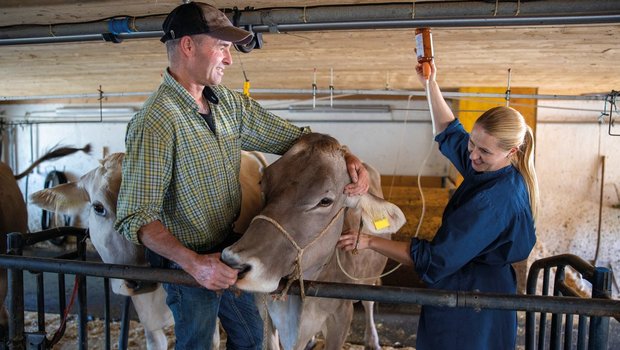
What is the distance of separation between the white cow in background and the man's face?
1.14 m

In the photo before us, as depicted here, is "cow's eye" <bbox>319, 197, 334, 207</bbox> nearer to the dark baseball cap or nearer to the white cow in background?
the dark baseball cap

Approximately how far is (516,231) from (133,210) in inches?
62.9

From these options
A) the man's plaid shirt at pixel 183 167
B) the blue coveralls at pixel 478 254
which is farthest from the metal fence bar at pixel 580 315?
the man's plaid shirt at pixel 183 167

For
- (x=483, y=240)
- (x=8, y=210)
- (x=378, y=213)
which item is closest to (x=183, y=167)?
(x=378, y=213)

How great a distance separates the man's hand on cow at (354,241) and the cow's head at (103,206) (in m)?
1.45

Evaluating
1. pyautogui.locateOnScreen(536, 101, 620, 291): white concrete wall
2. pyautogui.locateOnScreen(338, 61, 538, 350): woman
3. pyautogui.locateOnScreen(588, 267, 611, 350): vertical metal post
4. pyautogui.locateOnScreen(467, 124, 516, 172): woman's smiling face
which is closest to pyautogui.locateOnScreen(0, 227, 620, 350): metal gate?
pyautogui.locateOnScreen(588, 267, 611, 350): vertical metal post

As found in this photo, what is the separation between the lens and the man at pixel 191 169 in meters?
1.78

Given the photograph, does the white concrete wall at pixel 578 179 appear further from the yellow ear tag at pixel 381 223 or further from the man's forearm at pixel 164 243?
the man's forearm at pixel 164 243

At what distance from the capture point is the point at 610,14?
2.59 metres

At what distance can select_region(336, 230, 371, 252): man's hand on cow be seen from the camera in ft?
7.50

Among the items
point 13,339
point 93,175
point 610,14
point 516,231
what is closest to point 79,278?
point 13,339

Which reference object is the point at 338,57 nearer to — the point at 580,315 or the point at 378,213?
the point at 378,213

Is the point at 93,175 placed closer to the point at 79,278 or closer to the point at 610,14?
the point at 79,278

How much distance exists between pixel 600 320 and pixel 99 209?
2896mm
